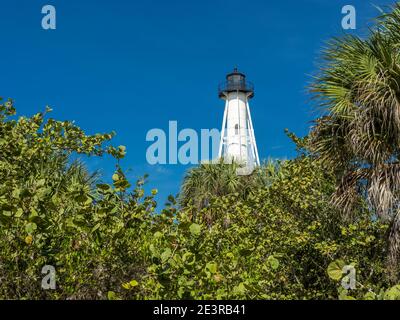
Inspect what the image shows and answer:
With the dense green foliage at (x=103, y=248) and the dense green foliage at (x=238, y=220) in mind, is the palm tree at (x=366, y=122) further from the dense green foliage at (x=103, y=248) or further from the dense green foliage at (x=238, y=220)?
the dense green foliage at (x=103, y=248)

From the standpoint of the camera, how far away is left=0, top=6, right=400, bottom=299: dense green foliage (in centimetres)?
434

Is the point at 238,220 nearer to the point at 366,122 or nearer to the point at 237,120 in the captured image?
the point at 366,122

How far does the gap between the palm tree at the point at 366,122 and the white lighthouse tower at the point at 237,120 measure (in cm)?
3143

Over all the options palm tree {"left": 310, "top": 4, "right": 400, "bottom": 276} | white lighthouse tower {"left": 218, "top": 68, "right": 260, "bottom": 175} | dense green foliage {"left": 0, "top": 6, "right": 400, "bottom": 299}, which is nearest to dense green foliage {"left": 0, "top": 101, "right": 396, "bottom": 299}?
dense green foliage {"left": 0, "top": 6, "right": 400, "bottom": 299}

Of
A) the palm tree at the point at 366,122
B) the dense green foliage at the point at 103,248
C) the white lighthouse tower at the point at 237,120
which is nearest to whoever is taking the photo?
the dense green foliage at the point at 103,248

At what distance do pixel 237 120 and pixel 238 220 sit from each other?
31485mm

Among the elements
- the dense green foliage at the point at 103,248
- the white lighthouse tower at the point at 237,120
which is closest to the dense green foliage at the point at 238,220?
the dense green foliage at the point at 103,248

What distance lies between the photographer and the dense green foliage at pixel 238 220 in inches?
171

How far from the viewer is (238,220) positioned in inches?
466

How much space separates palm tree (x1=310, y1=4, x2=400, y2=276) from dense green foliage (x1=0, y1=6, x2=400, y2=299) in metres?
0.02

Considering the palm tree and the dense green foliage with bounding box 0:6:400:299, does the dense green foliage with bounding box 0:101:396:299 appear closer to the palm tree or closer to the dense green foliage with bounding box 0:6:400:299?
the dense green foliage with bounding box 0:6:400:299

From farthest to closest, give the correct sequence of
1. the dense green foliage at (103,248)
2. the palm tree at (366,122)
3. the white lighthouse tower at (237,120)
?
the white lighthouse tower at (237,120) < the palm tree at (366,122) < the dense green foliage at (103,248)

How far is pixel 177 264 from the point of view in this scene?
406 cm
